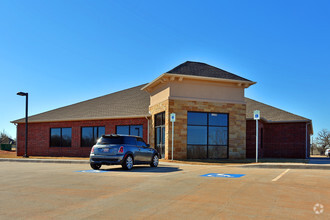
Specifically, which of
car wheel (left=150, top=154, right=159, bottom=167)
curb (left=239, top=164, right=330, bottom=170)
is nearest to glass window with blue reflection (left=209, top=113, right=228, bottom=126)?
curb (left=239, top=164, right=330, bottom=170)

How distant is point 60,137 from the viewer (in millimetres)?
31594

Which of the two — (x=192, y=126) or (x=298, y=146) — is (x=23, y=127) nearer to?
(x=192, y=126)

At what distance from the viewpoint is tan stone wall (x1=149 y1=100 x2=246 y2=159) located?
74.6 feet

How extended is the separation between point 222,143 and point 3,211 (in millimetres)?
18565

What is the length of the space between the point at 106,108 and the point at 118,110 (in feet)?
7.41

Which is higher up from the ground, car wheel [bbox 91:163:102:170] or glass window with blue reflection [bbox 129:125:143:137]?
glass window with blue reflection [bbox 129:125:143:137]

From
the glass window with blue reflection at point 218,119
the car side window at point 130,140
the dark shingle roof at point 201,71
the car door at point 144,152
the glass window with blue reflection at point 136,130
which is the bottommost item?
the car door at point 144,152

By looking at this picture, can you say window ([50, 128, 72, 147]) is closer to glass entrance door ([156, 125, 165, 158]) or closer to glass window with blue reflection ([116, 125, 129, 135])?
glass window with blue reflection ([116, 125, 129, 135])

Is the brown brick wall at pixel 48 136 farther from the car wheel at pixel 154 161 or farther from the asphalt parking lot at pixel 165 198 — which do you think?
the asphalt parking lot at pixel 165 198

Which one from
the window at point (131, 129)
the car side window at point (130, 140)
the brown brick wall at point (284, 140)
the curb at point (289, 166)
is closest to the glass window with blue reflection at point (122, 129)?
the window at point (131, 129)

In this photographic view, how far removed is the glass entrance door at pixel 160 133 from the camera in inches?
953

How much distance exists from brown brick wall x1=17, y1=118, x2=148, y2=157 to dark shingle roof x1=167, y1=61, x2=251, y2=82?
5.24 metres

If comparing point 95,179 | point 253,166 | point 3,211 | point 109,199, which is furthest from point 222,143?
point 3,211

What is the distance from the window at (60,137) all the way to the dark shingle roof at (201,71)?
40.5 feet
